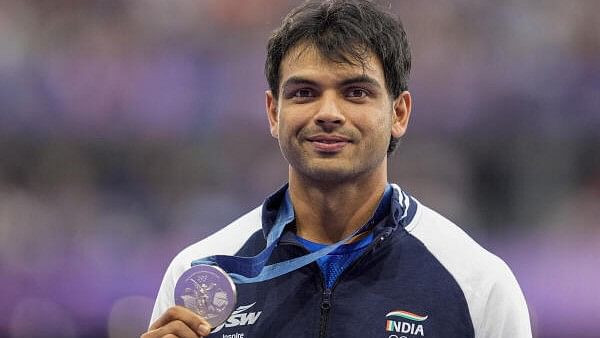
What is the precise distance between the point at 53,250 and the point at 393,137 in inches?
151

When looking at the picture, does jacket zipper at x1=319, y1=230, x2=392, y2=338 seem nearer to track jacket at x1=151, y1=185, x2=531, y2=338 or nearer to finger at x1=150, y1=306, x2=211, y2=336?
track jacket at x1=151, y1=185, x2=531, y2=338

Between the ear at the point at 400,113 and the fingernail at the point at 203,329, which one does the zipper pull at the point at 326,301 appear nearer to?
the fingernail at the point at 203,329

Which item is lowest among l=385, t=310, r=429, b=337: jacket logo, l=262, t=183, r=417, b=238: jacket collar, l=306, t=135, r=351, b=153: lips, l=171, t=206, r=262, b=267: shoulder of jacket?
l=385, t=310, r=429, b=337: jacket logo

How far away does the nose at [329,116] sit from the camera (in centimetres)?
276

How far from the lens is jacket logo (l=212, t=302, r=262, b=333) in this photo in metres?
2.84

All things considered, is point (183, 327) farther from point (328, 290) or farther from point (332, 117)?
point (332, 117)

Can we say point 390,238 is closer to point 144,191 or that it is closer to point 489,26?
point 144,191

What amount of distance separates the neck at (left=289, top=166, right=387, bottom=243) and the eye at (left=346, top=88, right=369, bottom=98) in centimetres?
26

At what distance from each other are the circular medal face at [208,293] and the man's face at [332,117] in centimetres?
41

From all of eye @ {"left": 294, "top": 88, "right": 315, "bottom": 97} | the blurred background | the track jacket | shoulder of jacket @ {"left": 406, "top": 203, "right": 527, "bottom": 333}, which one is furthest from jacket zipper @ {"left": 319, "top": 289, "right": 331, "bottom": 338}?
the blurred background

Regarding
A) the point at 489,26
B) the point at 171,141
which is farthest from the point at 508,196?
the point at 171,141

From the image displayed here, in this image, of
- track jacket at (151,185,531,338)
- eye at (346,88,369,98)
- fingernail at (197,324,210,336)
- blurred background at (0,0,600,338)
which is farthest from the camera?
blurred background at (0,0,600,338)

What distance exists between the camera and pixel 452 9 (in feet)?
22.9

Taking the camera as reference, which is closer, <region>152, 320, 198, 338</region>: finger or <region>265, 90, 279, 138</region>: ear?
<region>152, 320, 198, 338</region>: finger
